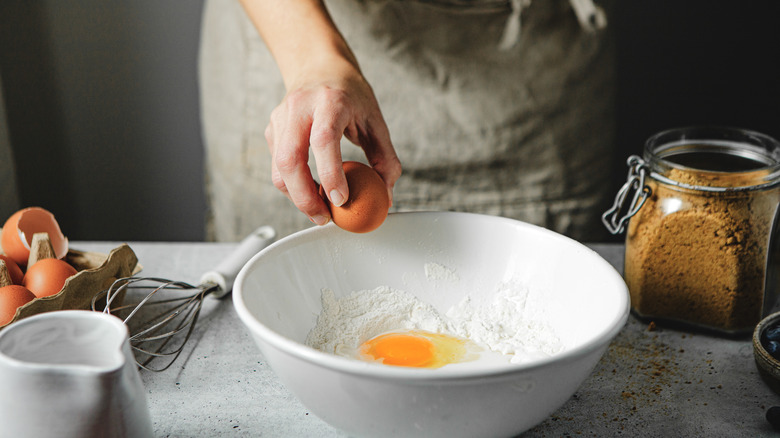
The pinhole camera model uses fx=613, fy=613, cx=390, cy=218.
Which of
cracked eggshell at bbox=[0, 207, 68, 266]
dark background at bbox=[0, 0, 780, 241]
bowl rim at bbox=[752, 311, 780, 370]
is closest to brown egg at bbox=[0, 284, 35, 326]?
cracked eggshell at bbox=[0, 207, 68, 266]

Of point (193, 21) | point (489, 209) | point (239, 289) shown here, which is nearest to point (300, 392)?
point (239, 289)

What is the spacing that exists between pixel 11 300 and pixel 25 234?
210 millimetres

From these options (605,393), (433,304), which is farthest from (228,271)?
(605,393)

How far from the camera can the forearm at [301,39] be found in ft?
3.21

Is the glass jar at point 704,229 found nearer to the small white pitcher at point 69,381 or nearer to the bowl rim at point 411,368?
the bowl rim at point 411,368

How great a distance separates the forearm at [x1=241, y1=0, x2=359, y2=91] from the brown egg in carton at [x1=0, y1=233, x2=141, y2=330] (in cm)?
37

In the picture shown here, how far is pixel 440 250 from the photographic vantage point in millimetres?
961

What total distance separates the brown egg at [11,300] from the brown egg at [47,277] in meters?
0.03

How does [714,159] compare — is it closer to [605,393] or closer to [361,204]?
[605,393]

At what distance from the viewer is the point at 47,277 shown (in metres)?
0.83

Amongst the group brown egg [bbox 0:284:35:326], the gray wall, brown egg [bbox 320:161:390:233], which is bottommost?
the gray wall

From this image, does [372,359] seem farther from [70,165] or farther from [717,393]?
[70,165]

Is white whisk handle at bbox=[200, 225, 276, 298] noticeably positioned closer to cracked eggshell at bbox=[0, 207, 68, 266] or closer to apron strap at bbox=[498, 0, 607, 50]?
cracked eggshell at bbox=[0, 207, 68, 266]

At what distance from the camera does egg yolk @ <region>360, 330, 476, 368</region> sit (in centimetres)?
80
